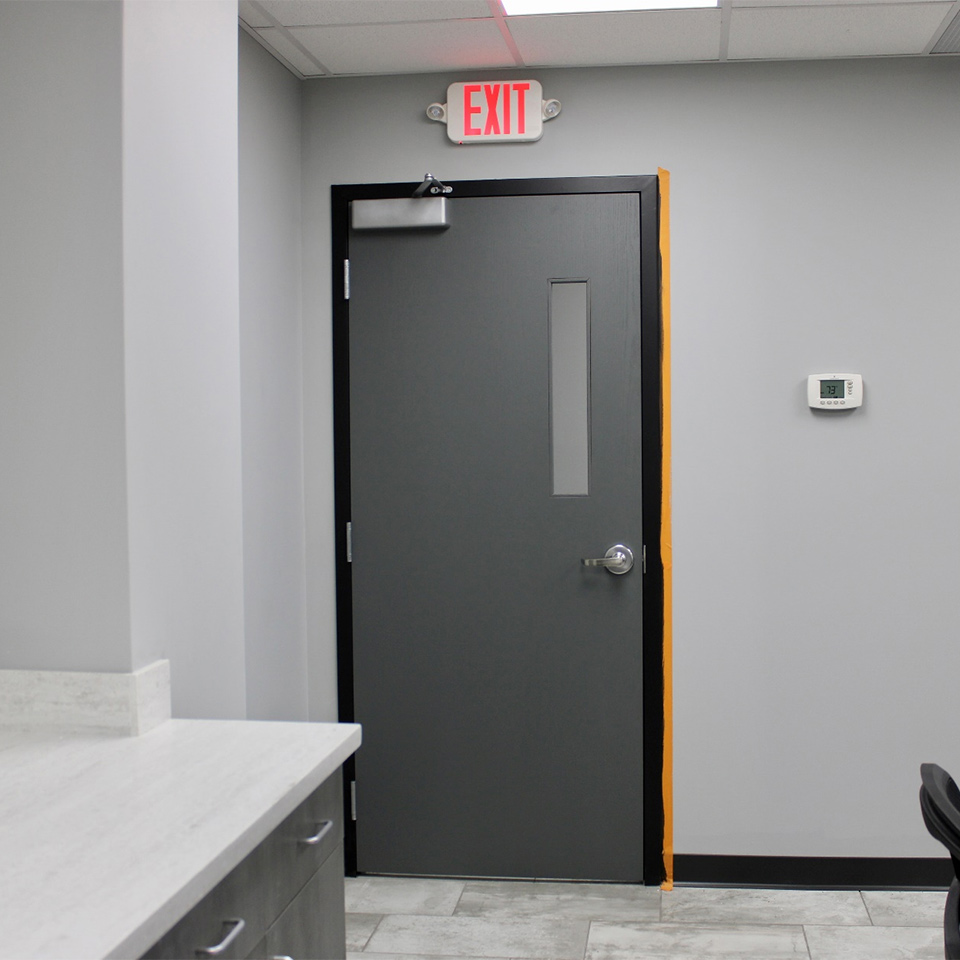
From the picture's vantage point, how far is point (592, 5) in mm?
2557

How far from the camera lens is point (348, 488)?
315 cm

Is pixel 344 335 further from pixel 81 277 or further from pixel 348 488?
pixel 81 277

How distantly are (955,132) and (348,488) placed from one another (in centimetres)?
206

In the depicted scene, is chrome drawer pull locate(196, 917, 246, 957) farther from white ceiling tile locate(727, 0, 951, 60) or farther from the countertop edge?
white ceiling tile locate(727, 0, 951, 60)

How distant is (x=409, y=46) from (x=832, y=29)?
44.7 inches

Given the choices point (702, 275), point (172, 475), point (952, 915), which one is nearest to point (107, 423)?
point (172, 475)

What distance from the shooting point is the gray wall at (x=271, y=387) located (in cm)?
271

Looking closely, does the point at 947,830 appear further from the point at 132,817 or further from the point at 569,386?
the point at 569,386

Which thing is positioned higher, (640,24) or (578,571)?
(640,24)

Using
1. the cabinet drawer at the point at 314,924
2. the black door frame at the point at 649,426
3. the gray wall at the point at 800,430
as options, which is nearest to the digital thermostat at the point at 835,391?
the gray wall at the point at 800,430

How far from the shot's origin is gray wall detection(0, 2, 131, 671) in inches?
66.3

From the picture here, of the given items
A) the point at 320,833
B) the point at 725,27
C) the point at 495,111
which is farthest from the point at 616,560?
the point at 320,833

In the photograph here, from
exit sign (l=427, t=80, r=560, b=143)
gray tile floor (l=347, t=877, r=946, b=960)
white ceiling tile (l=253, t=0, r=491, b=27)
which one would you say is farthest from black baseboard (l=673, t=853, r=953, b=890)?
white ceiling tile (l=253, t=0, r=491, b=27)

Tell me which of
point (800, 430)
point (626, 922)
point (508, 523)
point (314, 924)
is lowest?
point (626, 922)
